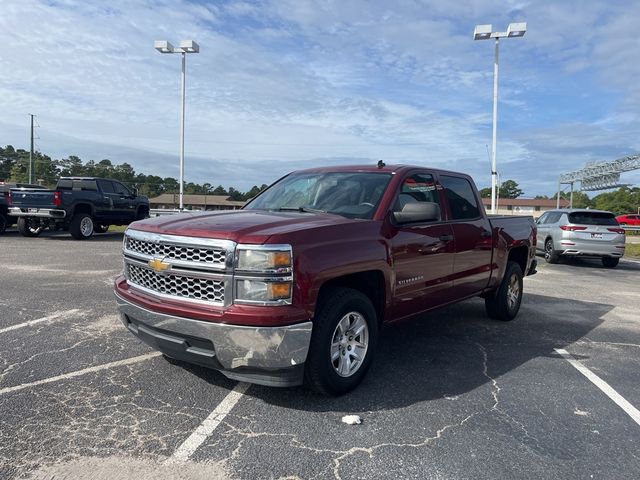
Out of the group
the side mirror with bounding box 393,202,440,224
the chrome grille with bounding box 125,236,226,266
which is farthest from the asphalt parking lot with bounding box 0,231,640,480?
the side mirror with bounding box 393,202,440,224

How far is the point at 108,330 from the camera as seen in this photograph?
5.56 meters

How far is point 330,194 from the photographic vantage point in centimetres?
482

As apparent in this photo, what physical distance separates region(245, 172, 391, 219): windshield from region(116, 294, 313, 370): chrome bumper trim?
1.35 metres

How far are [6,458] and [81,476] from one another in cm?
52

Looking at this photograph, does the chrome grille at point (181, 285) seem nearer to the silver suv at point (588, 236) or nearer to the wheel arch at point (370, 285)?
the wheel arch at point (370, 285)

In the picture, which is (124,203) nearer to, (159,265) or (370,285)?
(159,265)

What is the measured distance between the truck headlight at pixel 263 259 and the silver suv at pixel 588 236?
12.0 meters

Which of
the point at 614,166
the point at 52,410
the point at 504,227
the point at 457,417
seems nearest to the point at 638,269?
the point at 504,227

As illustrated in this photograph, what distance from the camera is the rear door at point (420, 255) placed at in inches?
174

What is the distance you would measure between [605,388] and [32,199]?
16519 mm

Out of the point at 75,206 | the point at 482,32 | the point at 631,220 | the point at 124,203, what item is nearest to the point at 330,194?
the point at 75,206

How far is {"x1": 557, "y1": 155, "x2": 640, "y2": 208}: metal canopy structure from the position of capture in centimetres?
6462

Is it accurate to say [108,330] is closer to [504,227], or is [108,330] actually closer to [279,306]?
[279,306]

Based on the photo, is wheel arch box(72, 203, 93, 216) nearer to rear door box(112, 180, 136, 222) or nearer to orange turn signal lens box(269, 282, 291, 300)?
rear door box(112, 180, 136, 222)
